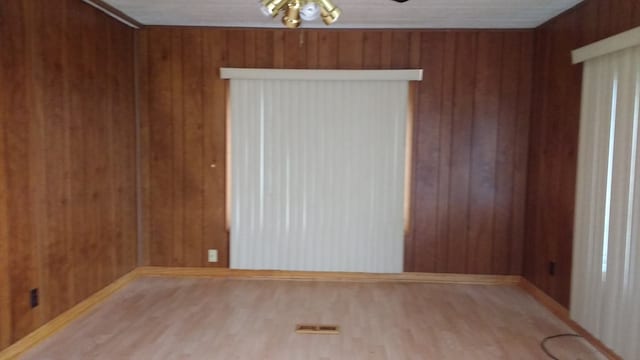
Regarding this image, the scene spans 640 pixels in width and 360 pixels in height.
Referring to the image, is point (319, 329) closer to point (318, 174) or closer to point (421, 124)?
point (318, 174)

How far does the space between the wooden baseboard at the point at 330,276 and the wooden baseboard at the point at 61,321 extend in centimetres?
40

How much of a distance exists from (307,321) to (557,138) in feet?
7.84

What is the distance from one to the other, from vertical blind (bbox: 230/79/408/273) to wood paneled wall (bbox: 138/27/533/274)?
168 millimetres

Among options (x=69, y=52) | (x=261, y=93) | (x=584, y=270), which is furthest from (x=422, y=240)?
(x=69, y=52)

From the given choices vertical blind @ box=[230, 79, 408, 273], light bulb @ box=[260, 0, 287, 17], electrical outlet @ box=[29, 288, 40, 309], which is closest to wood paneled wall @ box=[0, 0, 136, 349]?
electrical outlet @ box=[29, 288, 40, 309]

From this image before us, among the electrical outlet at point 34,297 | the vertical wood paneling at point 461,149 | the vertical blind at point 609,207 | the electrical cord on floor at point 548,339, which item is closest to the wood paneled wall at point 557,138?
the vertical blind at point 609,207

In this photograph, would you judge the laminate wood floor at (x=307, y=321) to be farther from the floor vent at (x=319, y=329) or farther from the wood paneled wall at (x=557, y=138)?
the wood paneled wall at (x=557, y=138)

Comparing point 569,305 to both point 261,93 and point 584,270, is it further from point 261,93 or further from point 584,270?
point 261,93

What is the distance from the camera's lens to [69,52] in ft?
10.3

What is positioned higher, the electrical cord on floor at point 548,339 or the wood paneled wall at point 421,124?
the wood paneled wall at point 421,124

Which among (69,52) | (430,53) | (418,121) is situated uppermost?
(430,53)

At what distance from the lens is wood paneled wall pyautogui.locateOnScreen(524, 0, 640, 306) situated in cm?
316

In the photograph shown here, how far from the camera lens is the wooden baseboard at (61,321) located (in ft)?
8.70

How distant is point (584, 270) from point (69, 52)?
12.6ft
